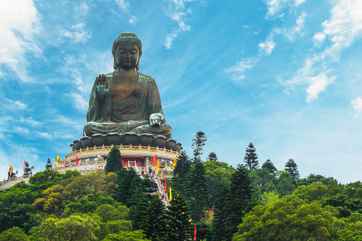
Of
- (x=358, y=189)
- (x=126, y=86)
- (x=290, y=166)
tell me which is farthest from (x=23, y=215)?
(x=290, y=166)

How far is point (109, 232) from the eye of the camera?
87.7 ft

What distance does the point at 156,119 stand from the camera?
4859cm

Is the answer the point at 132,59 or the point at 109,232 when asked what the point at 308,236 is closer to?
the point at 109,232

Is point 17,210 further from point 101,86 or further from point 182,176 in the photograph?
point 101,86

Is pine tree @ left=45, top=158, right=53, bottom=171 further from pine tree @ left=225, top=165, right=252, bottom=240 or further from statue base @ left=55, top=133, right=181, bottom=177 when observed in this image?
pine tree @ left=225, top=165, right=252, bottom=240

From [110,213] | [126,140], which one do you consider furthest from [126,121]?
[110,213]

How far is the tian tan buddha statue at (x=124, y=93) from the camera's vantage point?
50094 mm

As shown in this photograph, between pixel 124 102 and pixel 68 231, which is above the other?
pixel 124 102

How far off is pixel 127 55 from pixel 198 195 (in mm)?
18491

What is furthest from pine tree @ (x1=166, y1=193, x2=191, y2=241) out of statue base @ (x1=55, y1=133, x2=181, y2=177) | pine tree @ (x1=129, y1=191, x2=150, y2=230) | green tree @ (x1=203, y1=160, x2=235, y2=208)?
statue base @ (x1=55, y1=133, x2=181, y2=177)

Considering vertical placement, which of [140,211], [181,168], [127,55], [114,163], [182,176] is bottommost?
[140,211]

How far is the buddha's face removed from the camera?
50250 mm

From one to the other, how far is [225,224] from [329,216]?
555 centimetres

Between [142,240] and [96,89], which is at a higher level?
[96,89]
